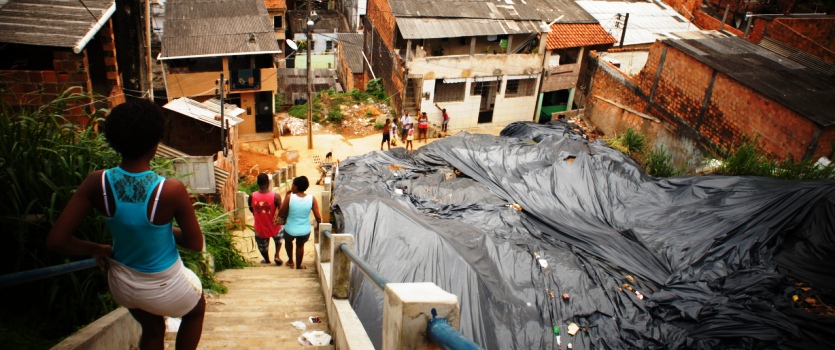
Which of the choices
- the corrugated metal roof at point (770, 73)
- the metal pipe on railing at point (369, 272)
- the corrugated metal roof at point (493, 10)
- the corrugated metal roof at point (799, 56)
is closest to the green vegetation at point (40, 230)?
the metal pipe on railing at point (369, 272)

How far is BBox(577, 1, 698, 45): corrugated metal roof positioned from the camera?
780 inches

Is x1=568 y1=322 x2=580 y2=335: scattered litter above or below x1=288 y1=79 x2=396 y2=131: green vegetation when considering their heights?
above

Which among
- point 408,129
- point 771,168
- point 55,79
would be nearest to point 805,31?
point 771,168

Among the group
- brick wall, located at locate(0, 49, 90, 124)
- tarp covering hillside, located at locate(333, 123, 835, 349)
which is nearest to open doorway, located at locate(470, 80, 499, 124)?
tarp covering hillside, located at locate(333, 123, 835, 349)

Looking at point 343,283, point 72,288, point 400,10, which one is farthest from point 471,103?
point 72,288

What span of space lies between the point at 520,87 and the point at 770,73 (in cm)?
815

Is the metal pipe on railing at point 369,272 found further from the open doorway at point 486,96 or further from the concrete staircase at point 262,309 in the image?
the open doorway at point 486,96

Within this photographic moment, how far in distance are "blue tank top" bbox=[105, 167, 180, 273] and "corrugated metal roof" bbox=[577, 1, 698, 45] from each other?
1977 cm

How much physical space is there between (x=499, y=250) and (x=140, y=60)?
18.2ft

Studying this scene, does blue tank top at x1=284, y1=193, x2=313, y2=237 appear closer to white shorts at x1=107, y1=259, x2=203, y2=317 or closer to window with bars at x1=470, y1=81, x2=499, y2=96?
white shorts at x1=107, y1=259, x2=203, y2=317

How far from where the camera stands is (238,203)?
888cm

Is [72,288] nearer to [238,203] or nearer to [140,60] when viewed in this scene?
[140,60]

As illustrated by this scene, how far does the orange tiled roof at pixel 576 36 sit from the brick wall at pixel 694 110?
7.08 ft

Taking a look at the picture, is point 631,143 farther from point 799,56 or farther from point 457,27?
point 457,27
